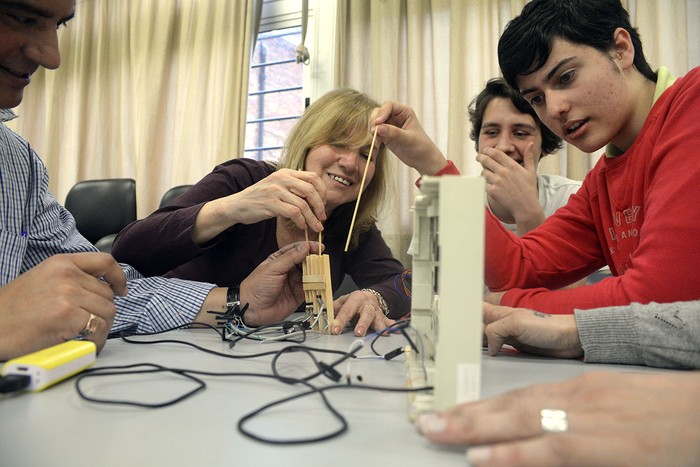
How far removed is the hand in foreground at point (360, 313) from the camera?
102 centimetres

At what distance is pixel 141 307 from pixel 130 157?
2483mm

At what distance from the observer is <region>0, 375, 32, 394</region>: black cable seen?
0.52 m

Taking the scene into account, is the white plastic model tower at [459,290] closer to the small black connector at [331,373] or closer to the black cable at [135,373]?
the small black connector at [331,373]

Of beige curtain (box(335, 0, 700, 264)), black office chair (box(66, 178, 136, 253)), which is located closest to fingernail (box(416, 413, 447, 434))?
beige curtain (box(335, 0, 700, 264))

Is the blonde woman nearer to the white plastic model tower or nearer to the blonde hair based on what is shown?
the blonde hair

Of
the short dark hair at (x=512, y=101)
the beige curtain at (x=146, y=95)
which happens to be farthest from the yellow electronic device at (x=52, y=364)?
the beige curtain at (x=146, y=95)

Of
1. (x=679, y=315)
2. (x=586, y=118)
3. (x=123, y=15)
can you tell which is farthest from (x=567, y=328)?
(x=123, y=15)

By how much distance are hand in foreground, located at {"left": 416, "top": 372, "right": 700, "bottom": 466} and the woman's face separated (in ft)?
3.47

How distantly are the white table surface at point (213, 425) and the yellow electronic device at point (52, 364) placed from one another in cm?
1

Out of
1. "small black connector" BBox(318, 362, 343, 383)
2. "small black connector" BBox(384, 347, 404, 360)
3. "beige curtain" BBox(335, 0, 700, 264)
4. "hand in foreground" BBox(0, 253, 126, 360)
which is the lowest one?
"small black connector" BBox(384, 347, 404, 360)

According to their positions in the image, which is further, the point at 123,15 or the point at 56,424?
the point at 123,15

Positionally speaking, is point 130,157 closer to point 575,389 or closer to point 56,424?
point 56,424

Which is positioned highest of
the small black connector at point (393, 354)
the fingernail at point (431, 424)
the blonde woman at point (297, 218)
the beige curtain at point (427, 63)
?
the beige curtain at point (427, 63)

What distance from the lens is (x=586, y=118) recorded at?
1128 mm
